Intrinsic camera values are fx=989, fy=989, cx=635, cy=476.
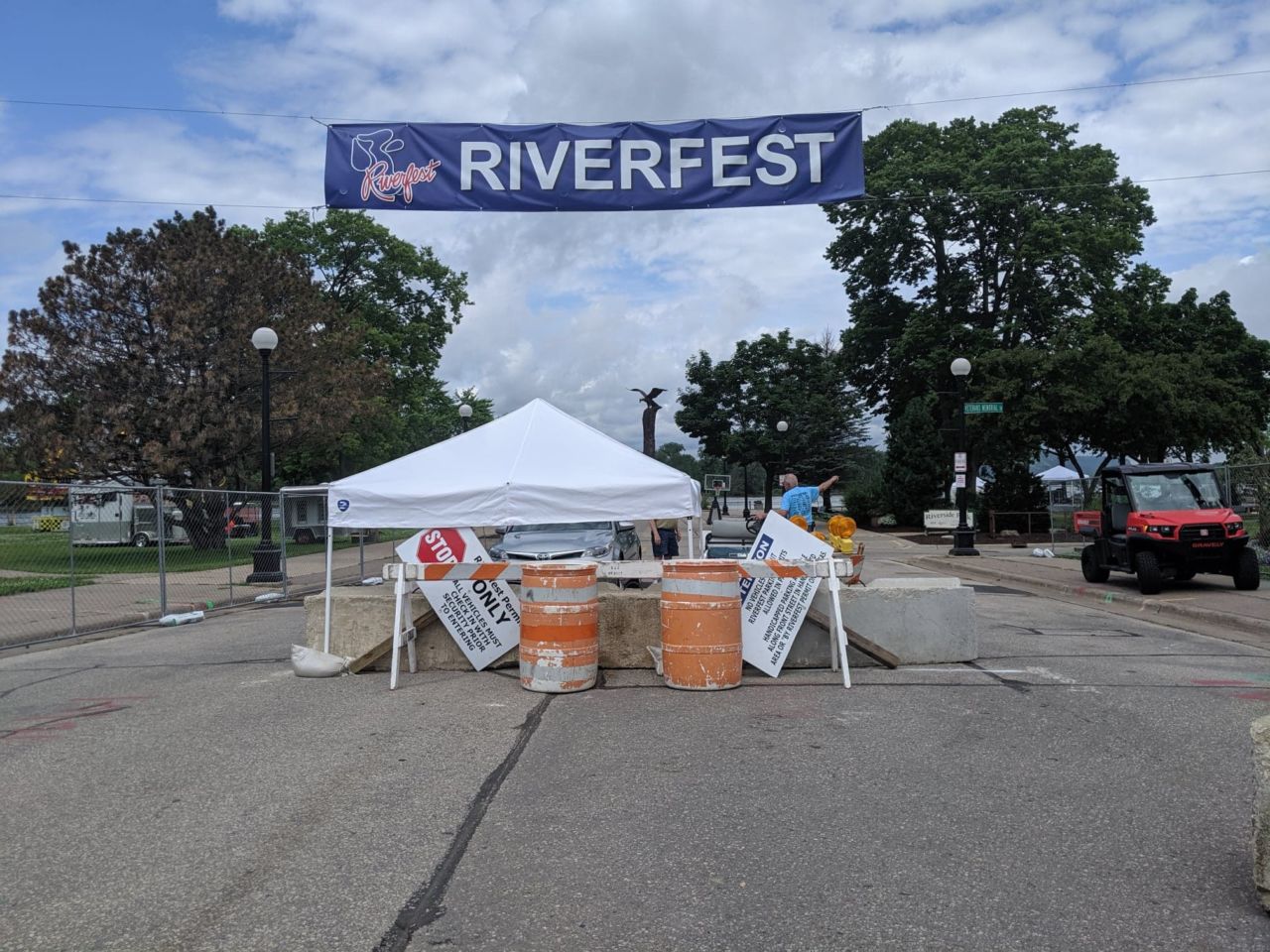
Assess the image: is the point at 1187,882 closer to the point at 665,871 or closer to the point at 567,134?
the point at 665,871

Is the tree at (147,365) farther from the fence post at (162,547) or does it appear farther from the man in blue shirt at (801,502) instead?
the man in blue shirt at (801,502)

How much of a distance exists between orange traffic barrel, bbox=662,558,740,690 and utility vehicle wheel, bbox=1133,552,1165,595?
9918mm

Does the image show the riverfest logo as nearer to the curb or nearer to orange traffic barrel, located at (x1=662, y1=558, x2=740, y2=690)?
orange traffic barrel, located at (x1=662, y1=558, x2=740, y2=690)

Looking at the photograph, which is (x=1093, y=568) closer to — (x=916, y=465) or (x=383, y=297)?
(x=916, y=465)

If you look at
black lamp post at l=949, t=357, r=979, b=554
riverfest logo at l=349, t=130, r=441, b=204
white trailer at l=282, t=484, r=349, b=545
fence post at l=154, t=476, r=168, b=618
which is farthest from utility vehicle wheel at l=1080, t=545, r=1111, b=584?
fence post at l=154, t=476, r=168, b=618

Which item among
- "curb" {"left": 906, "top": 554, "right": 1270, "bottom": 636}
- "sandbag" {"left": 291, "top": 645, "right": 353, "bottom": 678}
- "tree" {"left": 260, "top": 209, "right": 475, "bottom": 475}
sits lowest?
"curb" {"left": 906, "top": 554, "right": 1270, "bottom": 636}

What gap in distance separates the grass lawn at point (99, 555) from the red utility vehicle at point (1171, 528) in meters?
14.9

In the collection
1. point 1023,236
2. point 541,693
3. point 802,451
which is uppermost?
point 1023,236

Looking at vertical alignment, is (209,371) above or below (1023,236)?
below

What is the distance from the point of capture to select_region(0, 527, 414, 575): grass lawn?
11883 millimetres

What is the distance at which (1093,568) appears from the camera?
17.4 meters

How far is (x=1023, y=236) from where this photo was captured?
1502 inches

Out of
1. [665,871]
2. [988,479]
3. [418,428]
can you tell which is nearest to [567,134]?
[665,871]

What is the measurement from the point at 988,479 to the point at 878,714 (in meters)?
32.0
